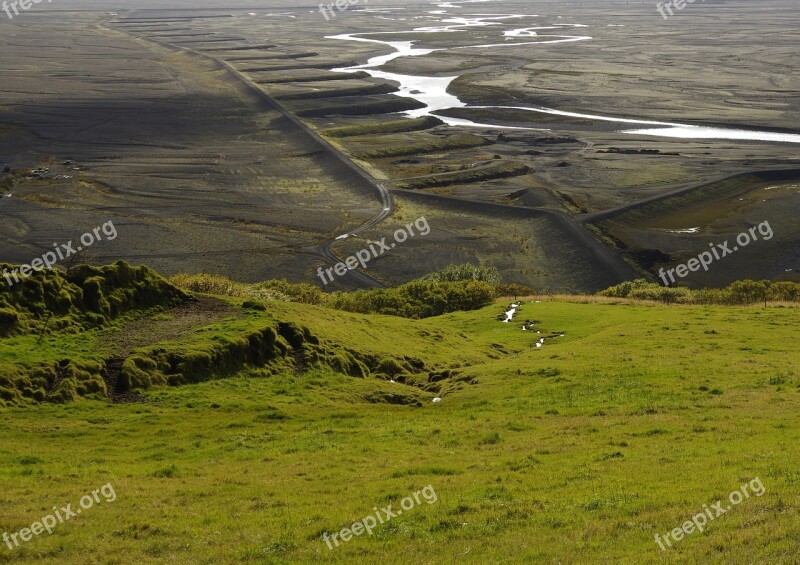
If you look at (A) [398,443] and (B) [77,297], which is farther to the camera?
(B) [77,297]

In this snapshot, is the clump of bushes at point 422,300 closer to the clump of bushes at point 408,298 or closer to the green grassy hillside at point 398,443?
the clump of bushes at point 408,298

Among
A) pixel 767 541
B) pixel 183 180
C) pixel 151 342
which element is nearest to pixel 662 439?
pixel 767 541

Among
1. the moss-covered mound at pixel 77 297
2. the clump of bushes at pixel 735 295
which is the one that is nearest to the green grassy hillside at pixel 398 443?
the moss-covered mound at pixel 77 297

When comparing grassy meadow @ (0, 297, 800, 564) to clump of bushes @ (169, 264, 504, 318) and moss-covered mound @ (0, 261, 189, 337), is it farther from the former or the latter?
clump of bushes @ (169, 264, 504, 318)

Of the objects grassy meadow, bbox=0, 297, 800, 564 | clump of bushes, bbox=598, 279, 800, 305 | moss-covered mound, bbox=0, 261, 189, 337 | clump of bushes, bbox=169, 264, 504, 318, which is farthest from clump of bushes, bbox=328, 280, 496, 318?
moss-covered mound, bbox=0, 261, 189, 337

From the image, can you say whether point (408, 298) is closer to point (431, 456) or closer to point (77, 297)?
point (77, 297)

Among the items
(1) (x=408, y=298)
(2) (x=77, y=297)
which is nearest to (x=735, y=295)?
(1) (x=408, y=298)

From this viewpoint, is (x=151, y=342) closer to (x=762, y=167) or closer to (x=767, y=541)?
(x=767, y=541)
